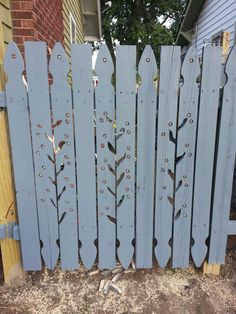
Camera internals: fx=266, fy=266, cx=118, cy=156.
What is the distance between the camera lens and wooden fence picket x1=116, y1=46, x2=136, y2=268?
1658 millimetres

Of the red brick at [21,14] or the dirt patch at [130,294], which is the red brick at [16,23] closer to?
the red brick at [21,14]

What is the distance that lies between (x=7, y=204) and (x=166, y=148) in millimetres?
1191

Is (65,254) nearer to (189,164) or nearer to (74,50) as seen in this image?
(189,164)

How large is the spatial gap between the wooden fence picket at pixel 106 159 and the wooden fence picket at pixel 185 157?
46 cm

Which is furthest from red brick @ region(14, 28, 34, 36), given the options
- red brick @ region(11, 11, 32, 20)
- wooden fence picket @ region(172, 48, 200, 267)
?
wooden fence picket @ region(172, 48, 200, 267)

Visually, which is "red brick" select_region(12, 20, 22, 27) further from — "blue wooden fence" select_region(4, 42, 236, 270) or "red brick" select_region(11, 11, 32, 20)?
"blue wooden fence" select_region(4, 42, 236, 270)

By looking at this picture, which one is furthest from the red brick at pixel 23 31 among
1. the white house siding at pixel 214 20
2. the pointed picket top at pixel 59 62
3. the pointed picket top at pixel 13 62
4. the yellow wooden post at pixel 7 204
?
the white house siding at pixel 214 20

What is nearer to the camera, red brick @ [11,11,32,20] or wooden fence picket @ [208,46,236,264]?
wooden fence picket @ [208,46,236,264]

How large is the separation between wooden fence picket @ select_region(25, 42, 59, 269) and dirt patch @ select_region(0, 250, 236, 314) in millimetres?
202

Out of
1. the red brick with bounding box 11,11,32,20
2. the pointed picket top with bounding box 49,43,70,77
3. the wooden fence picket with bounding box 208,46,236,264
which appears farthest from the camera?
the red brick with bounding box 11,11,32,20

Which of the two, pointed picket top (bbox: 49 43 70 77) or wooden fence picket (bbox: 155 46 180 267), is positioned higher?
pointed picket top (bbox: 49 43 70 77)

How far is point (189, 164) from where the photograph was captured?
6.13ft

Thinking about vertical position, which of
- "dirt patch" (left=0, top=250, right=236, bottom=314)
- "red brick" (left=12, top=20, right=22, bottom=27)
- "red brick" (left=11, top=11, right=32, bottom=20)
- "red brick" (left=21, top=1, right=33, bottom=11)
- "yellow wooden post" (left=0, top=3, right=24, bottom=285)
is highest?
"red brick" (left=21, top=1, right=33, bottom=11)

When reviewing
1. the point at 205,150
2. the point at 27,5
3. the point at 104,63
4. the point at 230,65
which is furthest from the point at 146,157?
the point at 27,5
